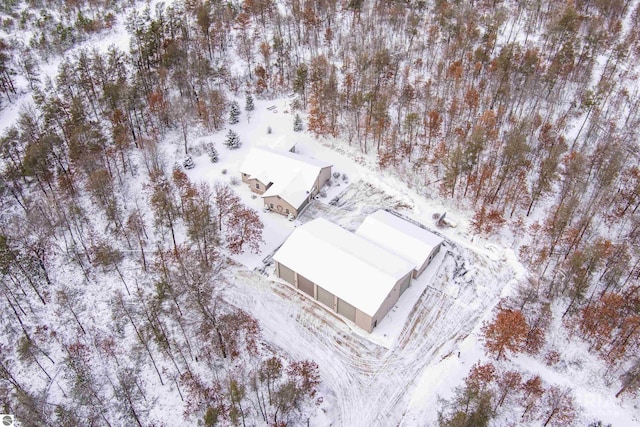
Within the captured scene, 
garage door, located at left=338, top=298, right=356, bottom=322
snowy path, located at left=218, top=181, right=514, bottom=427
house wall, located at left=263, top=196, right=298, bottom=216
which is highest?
house wall, located at left=263, top=196, right=298, bottom=216

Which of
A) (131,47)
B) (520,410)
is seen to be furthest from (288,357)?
(131,47)

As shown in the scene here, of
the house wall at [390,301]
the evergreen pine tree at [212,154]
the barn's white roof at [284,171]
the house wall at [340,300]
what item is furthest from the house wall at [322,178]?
the house wall at [390,301]

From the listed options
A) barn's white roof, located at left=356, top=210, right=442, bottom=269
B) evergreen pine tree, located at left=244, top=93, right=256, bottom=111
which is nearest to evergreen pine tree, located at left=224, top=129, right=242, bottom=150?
evergreen pine tree, located at left=244, top=93, right=256, bottom=111

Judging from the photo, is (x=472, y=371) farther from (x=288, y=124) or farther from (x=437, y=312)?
(x=288, y=124)

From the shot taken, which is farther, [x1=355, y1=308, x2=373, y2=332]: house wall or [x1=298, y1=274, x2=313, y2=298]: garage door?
[x1=298, y1=274, x2=313, y2=298]: garage door

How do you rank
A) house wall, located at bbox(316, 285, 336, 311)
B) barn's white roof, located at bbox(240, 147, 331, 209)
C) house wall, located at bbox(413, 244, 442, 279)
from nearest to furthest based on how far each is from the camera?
house wall, located at bbox(316, 285, 336, 311) → house wall, located at bbox(413, 244, 442, 279) → barn's white roof, located at bbox(240, 147, 331, 209)

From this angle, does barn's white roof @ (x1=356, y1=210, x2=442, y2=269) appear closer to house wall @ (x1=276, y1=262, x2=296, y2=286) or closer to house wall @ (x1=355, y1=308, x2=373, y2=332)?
house wall @ (x1=355, y1=308, x2=373, y2=332)

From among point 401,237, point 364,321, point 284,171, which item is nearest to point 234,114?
point 284,171
